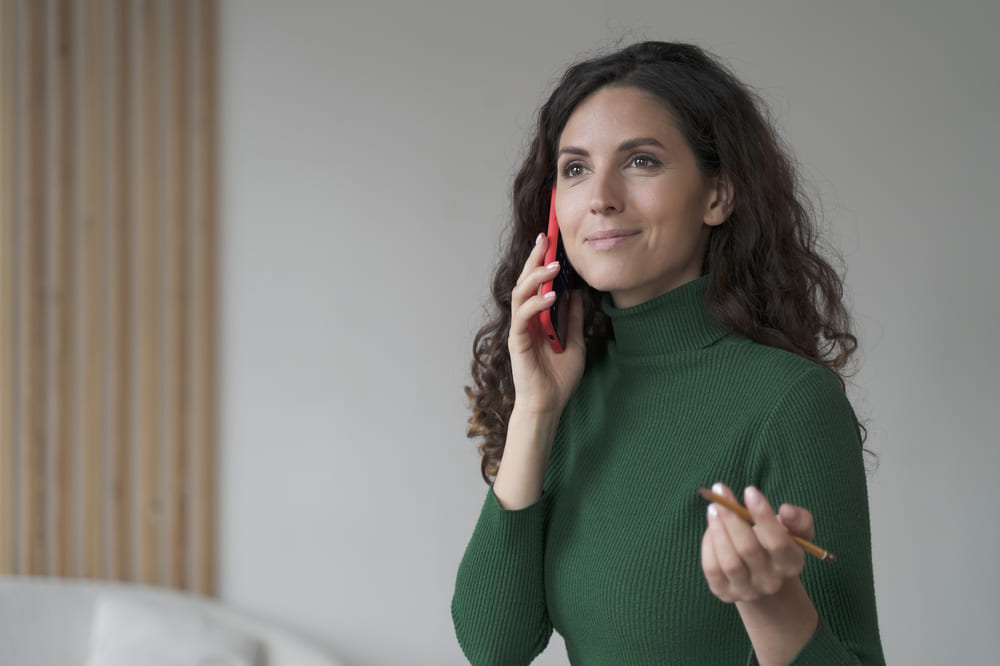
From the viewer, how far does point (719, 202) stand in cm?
122

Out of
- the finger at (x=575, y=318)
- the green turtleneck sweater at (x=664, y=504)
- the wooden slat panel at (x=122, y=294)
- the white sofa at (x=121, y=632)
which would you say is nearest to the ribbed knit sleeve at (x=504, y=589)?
the green turtleneck sweater at (x=664, y=504)

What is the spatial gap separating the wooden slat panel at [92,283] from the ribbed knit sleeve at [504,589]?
73.9 inches

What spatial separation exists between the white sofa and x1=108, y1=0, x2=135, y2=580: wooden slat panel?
0.23 metres

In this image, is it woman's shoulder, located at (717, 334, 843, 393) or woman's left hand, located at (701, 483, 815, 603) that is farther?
woman's shoulder, located at (717, 334, 843, 393)

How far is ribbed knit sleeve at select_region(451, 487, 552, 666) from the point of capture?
1.21m

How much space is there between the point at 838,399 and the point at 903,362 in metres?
1.75

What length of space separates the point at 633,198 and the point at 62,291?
2.14m

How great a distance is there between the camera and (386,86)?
2.72 metres

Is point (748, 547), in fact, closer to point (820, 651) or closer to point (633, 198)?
point (820, 651)

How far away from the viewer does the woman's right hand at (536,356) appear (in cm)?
124

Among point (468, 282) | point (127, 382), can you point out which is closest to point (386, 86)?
point (468, 282)

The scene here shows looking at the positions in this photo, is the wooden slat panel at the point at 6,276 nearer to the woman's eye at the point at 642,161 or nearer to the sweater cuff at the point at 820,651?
the woman's eye at the point at 642,161

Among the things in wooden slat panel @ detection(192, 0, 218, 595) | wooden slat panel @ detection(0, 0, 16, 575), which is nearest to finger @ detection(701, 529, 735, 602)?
wooden slat panel @ detection(192, 0, 218, 595)

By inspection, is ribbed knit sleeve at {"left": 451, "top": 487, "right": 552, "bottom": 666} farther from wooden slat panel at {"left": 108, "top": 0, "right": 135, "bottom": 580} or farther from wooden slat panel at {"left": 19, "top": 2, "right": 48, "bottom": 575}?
wooden slat panel at {"left": 19, "top": 2, "right": 48, "bottom": 575}
